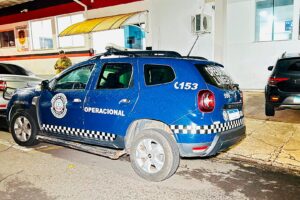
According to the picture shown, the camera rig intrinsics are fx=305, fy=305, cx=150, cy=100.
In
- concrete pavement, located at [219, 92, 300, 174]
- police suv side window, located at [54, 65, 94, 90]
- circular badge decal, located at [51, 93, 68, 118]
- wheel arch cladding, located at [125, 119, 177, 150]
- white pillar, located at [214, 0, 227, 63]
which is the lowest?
concrete pavement, located at [219, 92, 300, 174]

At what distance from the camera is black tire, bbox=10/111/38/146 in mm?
5574

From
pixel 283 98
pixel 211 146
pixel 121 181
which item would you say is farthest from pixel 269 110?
pixel 121 181

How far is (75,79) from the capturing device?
5.13 meters

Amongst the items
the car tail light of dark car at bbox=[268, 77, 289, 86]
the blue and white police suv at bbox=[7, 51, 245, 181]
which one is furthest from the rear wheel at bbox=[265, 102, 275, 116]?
the blue and white police suv at bbox=[7, 51, 245, 181]

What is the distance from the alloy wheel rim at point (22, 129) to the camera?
5.71 m

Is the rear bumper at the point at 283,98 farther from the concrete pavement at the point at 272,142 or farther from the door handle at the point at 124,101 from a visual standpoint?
the door handle at the point at 124,101

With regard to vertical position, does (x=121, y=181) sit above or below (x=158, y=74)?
below

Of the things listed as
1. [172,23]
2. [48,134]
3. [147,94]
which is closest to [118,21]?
[172,23]

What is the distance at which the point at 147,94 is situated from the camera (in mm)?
4121

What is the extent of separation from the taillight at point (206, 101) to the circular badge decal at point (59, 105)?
7.53 feet

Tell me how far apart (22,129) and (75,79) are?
1.64 meters

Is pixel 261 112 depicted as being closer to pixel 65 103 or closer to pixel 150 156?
pixel 150 156

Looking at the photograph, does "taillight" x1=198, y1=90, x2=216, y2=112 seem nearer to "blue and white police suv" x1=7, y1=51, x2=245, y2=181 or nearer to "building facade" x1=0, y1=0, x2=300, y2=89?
"blue and white police suv" x1=7, y1=51, x2=245, y2=181

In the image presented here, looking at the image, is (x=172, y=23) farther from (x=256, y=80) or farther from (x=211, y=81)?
(x=211, y=81)
